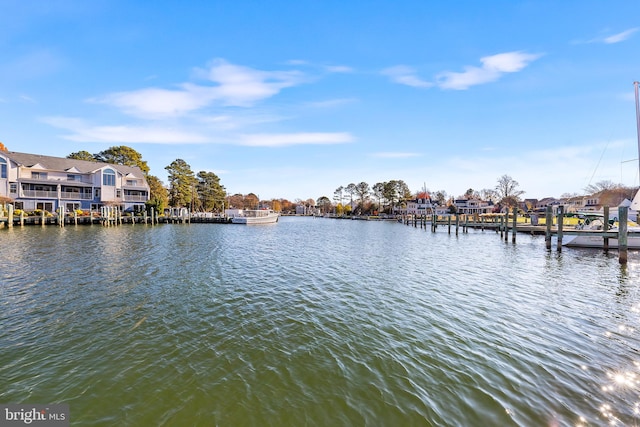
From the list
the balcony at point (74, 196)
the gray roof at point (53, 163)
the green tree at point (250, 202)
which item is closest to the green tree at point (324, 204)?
the green tree at point (250, 202)

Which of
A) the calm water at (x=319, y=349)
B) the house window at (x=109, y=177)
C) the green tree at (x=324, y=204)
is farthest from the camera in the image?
the green tree at (x=324, y=204)

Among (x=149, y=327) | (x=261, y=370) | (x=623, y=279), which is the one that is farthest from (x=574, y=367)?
(x=623, y=279)

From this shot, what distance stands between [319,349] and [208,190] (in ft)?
280

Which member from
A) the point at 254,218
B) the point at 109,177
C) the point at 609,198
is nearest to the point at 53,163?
the point at 109,177

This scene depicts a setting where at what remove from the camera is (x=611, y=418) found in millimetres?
4328

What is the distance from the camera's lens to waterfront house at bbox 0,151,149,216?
43.6 m

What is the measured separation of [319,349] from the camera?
6.39 m

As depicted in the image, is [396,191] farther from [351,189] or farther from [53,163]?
[53,163]

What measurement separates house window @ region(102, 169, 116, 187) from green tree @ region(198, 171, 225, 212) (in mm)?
31978

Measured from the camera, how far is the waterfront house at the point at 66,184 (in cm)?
4356

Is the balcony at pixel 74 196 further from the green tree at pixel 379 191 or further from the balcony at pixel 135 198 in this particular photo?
the green tree at pixel 379 191

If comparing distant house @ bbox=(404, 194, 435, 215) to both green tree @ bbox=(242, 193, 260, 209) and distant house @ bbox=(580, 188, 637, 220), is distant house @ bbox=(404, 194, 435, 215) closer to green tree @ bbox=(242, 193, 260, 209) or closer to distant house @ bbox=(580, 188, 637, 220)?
distant house @ bbox=(580, 188, 637, 220)

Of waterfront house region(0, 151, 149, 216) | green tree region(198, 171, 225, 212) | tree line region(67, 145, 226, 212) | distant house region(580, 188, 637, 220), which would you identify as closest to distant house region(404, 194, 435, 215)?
distant house region(580, 188, 637, 220)

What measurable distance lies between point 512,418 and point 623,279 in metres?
14.6
